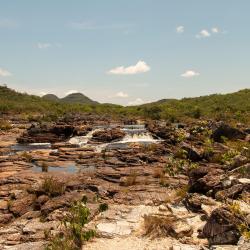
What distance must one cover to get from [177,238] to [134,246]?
144 cm

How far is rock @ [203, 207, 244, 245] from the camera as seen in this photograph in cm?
1069

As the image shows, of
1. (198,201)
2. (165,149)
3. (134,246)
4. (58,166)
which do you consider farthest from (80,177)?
(165,149)

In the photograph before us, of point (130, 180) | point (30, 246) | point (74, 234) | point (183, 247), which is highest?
point (130, 180)

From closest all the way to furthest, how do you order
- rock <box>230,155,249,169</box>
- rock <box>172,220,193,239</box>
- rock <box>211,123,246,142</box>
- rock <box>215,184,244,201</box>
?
rock <box>172,220,193,239</box>, rock <box>215,184,244,201</box>, rock <box>230,155,249,169</box>, rock <box>211,123,246,142</box>

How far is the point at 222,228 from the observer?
36.4ft

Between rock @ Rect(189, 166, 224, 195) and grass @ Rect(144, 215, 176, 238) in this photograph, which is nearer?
grass @ Rect(144, 215, 176, 238)

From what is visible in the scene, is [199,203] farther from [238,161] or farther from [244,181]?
[238,161]

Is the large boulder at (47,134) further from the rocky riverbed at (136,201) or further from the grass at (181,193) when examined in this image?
the grass at (181,193)

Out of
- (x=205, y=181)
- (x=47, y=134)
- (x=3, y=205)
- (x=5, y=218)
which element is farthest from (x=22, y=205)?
(x=47, y=134)

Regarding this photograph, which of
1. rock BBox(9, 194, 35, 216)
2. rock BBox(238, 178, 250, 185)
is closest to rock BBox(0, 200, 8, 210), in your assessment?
rock BBox(9, 194, 35, 216)

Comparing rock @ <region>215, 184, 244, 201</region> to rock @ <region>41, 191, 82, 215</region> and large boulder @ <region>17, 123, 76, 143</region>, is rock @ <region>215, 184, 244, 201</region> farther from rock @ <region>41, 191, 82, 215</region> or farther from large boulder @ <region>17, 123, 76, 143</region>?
large boulder @ <region>17, 123, 76, 143</region>

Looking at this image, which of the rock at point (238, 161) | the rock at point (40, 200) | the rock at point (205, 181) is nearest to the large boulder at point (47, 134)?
the rock at point (40, 200)

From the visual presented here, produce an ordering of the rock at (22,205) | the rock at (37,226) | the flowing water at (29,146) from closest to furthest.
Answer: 1. the rock at (37,226)
2. the rock at (22,205)
3. the flowing water at (29,146)

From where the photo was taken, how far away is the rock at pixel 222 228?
1069cm
